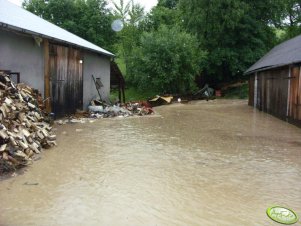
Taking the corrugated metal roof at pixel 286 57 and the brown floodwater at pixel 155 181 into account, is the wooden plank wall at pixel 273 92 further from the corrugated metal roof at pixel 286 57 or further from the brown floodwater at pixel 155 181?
the brown floodwater at pixel 155 181

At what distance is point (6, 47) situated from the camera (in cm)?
1062

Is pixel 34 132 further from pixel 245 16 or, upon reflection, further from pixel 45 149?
pixel 245 16

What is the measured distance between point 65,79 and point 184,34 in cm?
1507

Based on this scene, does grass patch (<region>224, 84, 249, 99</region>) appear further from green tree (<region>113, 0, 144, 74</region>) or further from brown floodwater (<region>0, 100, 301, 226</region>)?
brown floodwater (<region>0, 100, 301, 226</region>)

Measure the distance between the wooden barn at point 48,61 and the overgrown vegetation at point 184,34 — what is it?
932 centimetres

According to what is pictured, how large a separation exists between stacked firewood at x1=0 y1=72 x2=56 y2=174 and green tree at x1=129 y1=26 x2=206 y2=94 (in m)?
15.9

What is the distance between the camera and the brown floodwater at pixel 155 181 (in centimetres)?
467

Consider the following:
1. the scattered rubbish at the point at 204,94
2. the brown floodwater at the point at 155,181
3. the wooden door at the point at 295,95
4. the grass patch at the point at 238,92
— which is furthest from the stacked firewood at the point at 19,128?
the grass patch at the point at 238,92

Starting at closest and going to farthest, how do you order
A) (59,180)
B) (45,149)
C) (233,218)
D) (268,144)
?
1. (233,218)
2. (59,180)
3. (45,149)
4. (268,144)

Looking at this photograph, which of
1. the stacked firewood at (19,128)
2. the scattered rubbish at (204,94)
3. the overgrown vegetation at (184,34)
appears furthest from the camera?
the scattered rubbish at (204,94)

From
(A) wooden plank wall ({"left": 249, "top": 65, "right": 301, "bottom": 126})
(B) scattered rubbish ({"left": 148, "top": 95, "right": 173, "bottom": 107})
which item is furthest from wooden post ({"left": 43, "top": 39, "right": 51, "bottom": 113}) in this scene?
(B) scattered rubbish ({"left": 148, "top": 95, "right": 173, "bottom": 107})

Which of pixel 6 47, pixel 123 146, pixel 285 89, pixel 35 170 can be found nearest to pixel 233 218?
pixel 35 170

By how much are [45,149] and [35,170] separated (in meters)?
1.86

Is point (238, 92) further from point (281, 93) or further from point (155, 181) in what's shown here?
point (155, 181)
